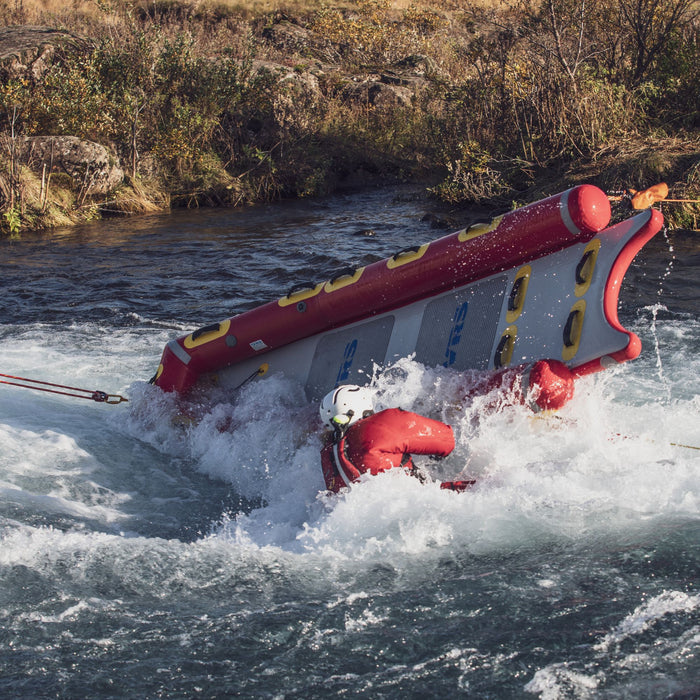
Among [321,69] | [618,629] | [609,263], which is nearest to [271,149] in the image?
[321,69]

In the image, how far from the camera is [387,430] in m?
4.26

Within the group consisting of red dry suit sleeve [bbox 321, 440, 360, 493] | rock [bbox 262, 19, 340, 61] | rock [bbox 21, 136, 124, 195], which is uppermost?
rock [bbox 262, 19, 340, 61]

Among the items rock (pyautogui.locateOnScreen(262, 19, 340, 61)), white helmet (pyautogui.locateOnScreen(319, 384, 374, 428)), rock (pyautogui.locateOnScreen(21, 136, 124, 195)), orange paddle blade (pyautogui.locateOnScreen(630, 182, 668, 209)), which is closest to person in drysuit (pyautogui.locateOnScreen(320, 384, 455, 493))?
white helmet (pyautogui.locateOnScreen(319, 384, 374, 428))

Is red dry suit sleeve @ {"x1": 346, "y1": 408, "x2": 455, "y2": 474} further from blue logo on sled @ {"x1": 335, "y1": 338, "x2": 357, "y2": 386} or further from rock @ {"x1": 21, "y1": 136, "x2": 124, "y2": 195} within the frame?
rock @ {"x1": 21, "y1": 136, "x2": 124, "y2": 195}

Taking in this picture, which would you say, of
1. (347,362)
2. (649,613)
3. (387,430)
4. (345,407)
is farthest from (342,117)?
(649,613)

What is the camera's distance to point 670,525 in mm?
4078

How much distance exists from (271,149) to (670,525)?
12.6m

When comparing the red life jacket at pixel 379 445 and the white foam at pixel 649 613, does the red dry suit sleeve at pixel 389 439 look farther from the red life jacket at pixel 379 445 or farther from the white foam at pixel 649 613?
the white foam at pixel 649 613

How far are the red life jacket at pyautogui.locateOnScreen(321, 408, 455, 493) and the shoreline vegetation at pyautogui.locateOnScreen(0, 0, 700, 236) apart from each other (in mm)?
7030

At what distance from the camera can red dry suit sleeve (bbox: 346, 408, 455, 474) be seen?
13.9 ft

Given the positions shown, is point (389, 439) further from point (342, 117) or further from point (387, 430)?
point (342, 117)

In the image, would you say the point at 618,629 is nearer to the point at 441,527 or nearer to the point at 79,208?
the point at 441,527

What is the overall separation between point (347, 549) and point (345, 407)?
77 cm

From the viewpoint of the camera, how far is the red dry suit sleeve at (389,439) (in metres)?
4.23
